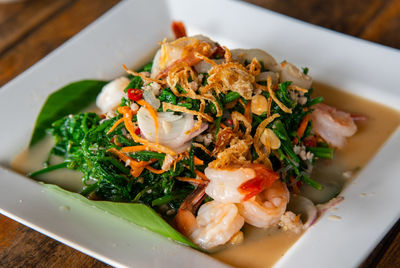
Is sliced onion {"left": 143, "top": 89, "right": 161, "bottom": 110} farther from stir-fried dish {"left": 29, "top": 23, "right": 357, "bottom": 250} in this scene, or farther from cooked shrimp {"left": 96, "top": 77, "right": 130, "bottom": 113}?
cooked shrimp {"left": 96, "top": 77, "right": 130, "bottom": 113}

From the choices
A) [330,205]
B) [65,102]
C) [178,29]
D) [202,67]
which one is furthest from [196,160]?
[178,29]

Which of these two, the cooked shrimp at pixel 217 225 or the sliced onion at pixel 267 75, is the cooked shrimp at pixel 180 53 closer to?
the sliced onion at pixel 267 75

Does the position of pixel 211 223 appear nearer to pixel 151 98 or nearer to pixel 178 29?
pixel 151 98

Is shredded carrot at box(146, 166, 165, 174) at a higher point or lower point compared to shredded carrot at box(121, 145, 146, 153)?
lower

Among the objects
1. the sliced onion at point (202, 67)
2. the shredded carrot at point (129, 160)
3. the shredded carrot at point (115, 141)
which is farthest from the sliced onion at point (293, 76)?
the shredded carrot at point (115, 141)

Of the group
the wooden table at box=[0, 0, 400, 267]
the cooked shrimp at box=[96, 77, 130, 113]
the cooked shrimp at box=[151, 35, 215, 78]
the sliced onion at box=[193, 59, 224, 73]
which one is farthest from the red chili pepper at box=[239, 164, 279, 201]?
Result: the wooden table at box=[0, 0, 400, 267]

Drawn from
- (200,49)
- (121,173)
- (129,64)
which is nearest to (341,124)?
(200,49)
